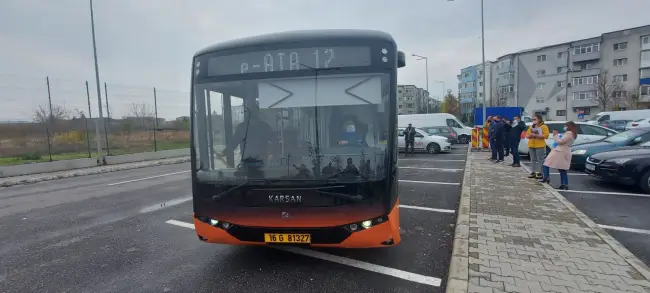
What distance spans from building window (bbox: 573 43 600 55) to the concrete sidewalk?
199ft

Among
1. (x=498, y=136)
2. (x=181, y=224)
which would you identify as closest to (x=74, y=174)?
(x=181, y=224)

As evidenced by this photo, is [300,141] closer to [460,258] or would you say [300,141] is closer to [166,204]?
[460,258]

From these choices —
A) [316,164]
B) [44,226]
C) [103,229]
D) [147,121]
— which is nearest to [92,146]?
[147,121]

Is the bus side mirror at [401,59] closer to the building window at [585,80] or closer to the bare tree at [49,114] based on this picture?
the bare tree at [49,114]

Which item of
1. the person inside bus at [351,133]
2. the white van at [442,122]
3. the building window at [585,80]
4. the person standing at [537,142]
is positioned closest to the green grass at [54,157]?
the person inside bus at [351,133]

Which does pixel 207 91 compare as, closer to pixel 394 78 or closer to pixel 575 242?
pixel 394 78

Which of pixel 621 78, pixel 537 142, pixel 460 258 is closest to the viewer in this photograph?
pixel 460 258

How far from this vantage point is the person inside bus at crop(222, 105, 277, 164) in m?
3.69

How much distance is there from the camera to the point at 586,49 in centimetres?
5244

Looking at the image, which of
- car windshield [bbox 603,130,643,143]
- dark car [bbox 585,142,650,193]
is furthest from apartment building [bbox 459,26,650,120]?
dark car [bbox 585,142,650,193]

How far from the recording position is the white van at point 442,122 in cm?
2514

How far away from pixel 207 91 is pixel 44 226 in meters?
5.18

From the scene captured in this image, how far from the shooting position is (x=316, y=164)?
3.56 meters

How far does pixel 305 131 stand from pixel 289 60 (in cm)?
83
